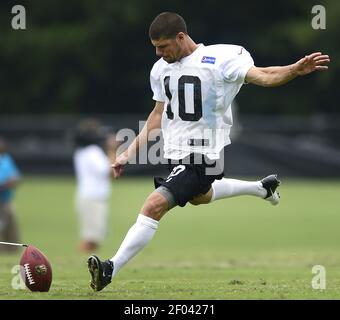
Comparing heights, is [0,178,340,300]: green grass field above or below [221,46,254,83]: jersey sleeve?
below

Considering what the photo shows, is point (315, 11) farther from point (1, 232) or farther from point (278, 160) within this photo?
point (1, 232)

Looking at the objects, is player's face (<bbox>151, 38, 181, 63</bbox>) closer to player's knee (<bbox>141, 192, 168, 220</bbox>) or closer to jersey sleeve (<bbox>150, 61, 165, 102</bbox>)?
jersey sleeve (<bbox>150, 61, 165, 102</bbox>)

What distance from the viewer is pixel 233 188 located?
9281mm

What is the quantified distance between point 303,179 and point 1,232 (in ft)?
41.0

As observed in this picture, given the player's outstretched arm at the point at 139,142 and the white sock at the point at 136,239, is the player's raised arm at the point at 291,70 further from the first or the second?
the white sock at the point at 136,239

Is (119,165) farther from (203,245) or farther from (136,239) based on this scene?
(203,245)

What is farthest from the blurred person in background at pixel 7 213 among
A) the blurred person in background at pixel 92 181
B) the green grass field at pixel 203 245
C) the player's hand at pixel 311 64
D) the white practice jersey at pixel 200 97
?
the player's hand at pixel 311 64

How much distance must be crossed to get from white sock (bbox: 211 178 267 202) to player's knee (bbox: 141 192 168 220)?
919 millimetres

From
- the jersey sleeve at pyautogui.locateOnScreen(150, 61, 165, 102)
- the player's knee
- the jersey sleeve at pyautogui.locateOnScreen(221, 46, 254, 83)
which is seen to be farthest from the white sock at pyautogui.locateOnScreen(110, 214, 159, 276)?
the jersey sleeve at pyautogui.locateOnScreen(221, 46, 254, 83)

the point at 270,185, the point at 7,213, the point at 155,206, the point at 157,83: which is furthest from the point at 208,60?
the point at 7,213

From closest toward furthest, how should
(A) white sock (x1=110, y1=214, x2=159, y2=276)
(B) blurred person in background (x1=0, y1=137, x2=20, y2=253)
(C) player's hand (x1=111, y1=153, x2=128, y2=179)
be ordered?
1. (A) white sock (x1=110, y1=214, x2=159, y2=276)
2. (C) player's hand (x1=111, y1=153, x2=128, y2=179)
3. (B) blurred person in background (x1=0, y1=137, x2=20, y2=253)

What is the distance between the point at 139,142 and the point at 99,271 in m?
1.35

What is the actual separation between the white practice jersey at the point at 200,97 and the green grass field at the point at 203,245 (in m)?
1.19

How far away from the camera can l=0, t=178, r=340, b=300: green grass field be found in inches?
331
